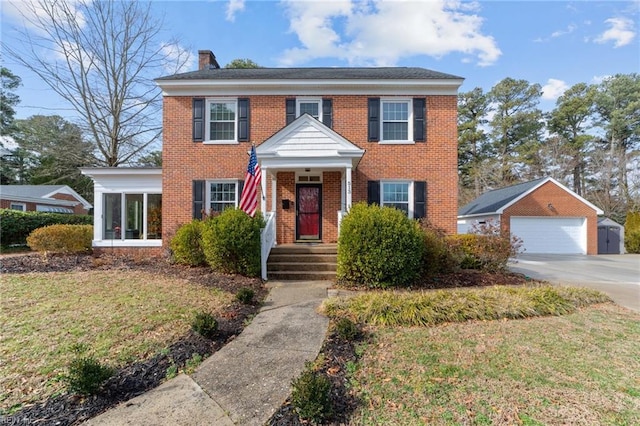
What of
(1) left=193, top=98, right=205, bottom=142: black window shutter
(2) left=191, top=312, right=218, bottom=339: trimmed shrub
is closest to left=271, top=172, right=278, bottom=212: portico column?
(1) left=193, top=98, right=205, bottom=142: black window shutter

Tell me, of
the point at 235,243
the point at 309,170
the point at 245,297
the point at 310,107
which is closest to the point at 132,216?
the point at 235,243

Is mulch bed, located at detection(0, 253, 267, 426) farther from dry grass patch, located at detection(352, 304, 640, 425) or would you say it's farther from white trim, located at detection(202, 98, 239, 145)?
white trim, located at detection(202, 98, 239, 145)

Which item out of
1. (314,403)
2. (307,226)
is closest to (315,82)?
(307,226)

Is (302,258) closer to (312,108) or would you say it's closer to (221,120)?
(312,108)

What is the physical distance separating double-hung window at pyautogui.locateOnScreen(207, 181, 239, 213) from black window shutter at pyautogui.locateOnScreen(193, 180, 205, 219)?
247 mm

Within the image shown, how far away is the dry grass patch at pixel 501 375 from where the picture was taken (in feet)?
8.86

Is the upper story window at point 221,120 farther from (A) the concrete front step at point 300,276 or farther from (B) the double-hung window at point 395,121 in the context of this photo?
(A) the concrete front step at point 300,276

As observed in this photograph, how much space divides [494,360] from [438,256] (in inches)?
169

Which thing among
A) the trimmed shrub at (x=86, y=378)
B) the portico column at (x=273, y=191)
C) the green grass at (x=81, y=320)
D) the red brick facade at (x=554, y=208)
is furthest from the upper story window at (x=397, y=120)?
the red brick facade at (x=554, y=208)

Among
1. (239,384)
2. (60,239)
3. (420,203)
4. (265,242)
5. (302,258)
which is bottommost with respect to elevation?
(239,384)

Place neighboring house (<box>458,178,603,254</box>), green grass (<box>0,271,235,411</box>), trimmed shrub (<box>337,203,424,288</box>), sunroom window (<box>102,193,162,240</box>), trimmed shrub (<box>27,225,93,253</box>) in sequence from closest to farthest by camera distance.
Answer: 1. green grass (<box>0,271,235,411</box>)
2. trimmed shrub (<box>337,203,424,288</box>)
3. trimmed shrub (<box>27,225,93,253</box>)
4. sunroom window (<box>102,193,162,240</box>)
5. neighboring house (<box>458,178,603,254</box>)

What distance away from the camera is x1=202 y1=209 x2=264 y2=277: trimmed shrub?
7.74m

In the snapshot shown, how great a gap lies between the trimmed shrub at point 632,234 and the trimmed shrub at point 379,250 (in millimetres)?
20463

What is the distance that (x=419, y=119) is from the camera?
10.8 m
